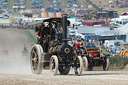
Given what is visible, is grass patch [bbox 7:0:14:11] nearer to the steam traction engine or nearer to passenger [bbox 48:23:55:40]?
passenger [bbox 48:23:55:40]

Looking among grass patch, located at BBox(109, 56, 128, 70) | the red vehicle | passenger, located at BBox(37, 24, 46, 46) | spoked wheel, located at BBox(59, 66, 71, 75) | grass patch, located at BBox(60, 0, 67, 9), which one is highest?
passenger, located at BBox(37, 24, 46, 46)

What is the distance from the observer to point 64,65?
15961mm

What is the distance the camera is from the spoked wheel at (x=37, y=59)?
1623 cm

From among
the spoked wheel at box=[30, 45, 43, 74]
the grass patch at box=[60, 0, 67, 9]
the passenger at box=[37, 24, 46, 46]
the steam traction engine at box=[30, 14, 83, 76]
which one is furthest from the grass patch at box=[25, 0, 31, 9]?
the steam traction engine at box=[30, 14, 83, 76]

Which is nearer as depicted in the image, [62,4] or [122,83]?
[122,83]

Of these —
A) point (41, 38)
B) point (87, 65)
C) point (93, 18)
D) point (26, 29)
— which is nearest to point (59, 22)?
point (41, 38)

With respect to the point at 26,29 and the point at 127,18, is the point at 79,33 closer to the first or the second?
the point at 26,29

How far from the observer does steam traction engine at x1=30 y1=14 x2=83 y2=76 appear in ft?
51.6

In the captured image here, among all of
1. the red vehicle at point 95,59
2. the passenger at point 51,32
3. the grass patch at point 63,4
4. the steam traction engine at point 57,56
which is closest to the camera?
the steam traction engine at point 57,56

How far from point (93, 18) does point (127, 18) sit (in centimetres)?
1696

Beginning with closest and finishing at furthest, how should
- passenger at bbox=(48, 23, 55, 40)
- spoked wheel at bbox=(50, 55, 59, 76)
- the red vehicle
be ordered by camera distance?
spoked wheel at bbox=(50, 55, 59, 76)
passenger at bbox=(48, 23, 55, 40)
the red vehicle

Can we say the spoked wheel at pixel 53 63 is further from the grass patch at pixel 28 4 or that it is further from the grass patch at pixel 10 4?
the grass patch at pixel 28 4

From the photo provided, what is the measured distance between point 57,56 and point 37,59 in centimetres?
110

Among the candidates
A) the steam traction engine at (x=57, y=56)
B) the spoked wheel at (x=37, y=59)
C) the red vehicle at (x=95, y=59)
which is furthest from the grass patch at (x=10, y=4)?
the steam traction engine at (x=57, y=56)
